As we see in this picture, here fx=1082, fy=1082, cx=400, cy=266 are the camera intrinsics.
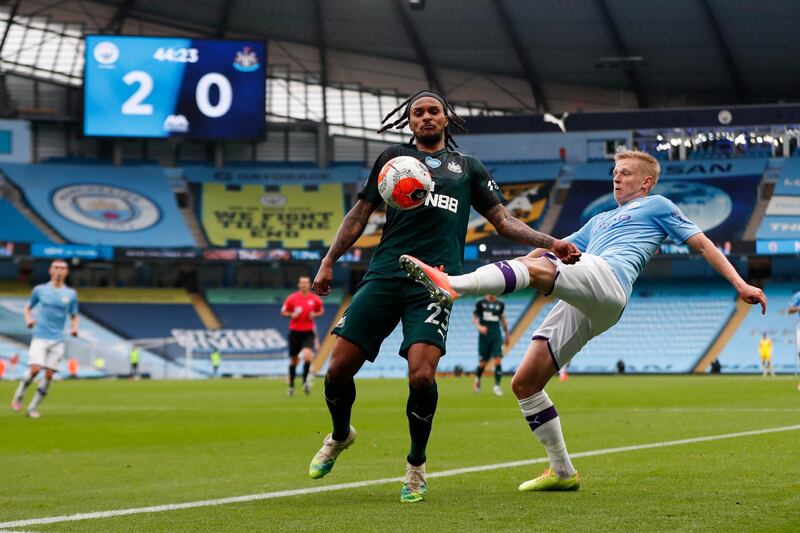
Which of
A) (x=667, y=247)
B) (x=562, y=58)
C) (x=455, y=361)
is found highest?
(x=562, y=58)

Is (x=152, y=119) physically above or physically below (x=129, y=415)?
above

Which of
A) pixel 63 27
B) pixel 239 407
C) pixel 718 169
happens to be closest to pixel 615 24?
pixel 718 169

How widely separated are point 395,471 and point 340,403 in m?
1.48

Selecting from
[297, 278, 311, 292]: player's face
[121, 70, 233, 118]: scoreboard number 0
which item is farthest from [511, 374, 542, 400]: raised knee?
[121, 70, 233, 118]: scoreboard number 0

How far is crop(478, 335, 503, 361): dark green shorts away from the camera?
23.3m

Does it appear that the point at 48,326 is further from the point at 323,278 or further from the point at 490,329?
the point at 323,278

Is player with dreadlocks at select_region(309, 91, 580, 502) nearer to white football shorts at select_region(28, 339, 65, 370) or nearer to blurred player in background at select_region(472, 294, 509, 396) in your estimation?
white football shorts at select_region(28, 339, 65, 370)

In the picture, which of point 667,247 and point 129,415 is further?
point 667,247

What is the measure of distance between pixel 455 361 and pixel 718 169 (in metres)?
15.5

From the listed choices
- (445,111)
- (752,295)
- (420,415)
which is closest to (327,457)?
(420,415)

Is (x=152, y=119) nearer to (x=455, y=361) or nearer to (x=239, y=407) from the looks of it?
(x=455, y=361)

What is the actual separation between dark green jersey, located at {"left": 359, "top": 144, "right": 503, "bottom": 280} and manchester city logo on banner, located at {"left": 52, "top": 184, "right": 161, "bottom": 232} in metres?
46.9

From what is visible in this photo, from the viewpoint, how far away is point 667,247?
48.5 metres

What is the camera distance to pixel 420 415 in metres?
6.55
